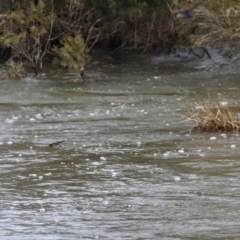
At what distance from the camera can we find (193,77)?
22609 millimetres

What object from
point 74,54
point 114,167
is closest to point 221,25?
point 74,54

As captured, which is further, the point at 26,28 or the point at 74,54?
the point at 26,28

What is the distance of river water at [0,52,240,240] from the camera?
7.55 metres

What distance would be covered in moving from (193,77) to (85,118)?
818 centimetres

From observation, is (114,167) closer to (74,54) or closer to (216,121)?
(216,121)

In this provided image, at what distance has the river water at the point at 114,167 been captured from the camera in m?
7.55

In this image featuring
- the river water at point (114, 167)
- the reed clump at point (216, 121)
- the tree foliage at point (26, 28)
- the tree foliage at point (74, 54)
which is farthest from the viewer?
the tree foliage at point (26, 28)

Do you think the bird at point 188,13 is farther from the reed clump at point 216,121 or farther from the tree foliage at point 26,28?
the reed clump at point 216,121

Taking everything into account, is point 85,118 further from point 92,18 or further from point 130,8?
point 92,18

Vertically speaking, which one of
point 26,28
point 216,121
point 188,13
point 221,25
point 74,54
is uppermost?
point 188,13

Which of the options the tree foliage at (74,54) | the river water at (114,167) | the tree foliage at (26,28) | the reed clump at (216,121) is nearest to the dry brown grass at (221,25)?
the river water at (114,167)

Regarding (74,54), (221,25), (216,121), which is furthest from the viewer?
(74,54)

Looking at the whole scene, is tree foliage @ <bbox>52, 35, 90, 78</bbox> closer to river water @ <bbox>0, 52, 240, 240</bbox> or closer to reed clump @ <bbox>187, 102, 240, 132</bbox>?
river water @ <bbox>0, 52, 240, 240</bbox>

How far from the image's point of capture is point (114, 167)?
10312 millimetres
